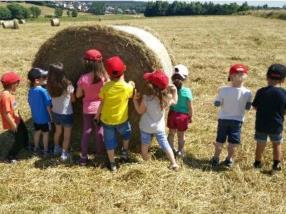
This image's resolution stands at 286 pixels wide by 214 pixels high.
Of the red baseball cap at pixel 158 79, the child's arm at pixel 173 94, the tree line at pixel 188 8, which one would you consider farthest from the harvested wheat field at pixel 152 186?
the tree line at pixel 188 8

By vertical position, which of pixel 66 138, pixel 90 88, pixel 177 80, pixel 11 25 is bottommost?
pixel 66 138

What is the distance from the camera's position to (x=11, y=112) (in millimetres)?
6078

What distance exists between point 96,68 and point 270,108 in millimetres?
2219

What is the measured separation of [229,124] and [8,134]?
3486 millimetres

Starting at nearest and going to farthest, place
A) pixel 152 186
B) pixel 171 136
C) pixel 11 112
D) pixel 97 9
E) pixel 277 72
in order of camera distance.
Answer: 1. pixel 152 186
2. pixel 277 72
3. pixel 11 112
4. pixel 171 136
5. pixel 97 9

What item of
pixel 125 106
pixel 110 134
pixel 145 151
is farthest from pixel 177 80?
pixel 110 134

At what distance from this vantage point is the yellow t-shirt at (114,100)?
567cm

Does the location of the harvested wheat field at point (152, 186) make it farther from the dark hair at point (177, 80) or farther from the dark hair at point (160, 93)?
the dark hair at point (177, 80)

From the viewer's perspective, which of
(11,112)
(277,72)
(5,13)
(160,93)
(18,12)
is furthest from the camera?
(18,12)

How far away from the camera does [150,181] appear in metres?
5.32

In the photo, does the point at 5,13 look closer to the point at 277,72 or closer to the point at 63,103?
the point at 63,103

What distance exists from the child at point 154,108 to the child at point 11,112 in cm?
162

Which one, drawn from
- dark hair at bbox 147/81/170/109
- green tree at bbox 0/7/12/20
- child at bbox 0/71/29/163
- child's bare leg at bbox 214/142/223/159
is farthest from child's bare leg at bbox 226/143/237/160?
green tree at bbox 0/7/12/20

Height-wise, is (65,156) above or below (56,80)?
below
